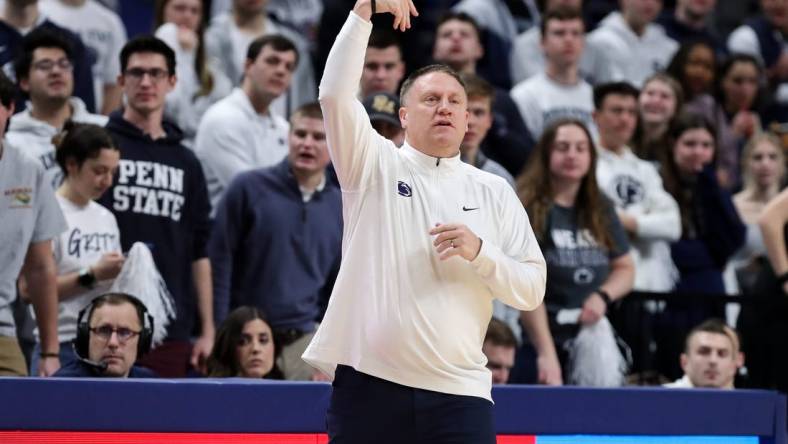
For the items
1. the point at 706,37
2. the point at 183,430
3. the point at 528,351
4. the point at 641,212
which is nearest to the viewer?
the point at 183,430

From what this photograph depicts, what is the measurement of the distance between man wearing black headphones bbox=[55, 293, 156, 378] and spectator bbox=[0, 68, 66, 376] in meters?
0.24

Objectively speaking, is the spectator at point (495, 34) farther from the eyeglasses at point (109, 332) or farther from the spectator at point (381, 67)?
the eyeglasses at point (109, 332)

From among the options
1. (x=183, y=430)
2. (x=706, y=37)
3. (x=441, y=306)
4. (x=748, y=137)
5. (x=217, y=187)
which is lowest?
(x=183, y=430)

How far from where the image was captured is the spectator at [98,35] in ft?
27.6

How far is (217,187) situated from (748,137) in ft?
16.0

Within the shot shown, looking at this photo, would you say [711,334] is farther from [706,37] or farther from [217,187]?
[706,37]

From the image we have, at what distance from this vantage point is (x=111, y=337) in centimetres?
562

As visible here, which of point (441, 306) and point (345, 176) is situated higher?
point (345, 176)

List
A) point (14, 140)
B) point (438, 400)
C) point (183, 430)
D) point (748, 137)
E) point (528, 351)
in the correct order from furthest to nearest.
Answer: point (748, 137)
point (528, 351)
point (14, 140)
point (183, 430)
point (438, 400)

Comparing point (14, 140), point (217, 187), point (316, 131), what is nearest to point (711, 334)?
point (316, 131)

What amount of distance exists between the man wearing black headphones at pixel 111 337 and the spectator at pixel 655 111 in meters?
4.12

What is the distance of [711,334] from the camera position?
274 inches

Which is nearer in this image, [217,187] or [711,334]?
[711,334]

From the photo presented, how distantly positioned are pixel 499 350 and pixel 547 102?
9.16ft
